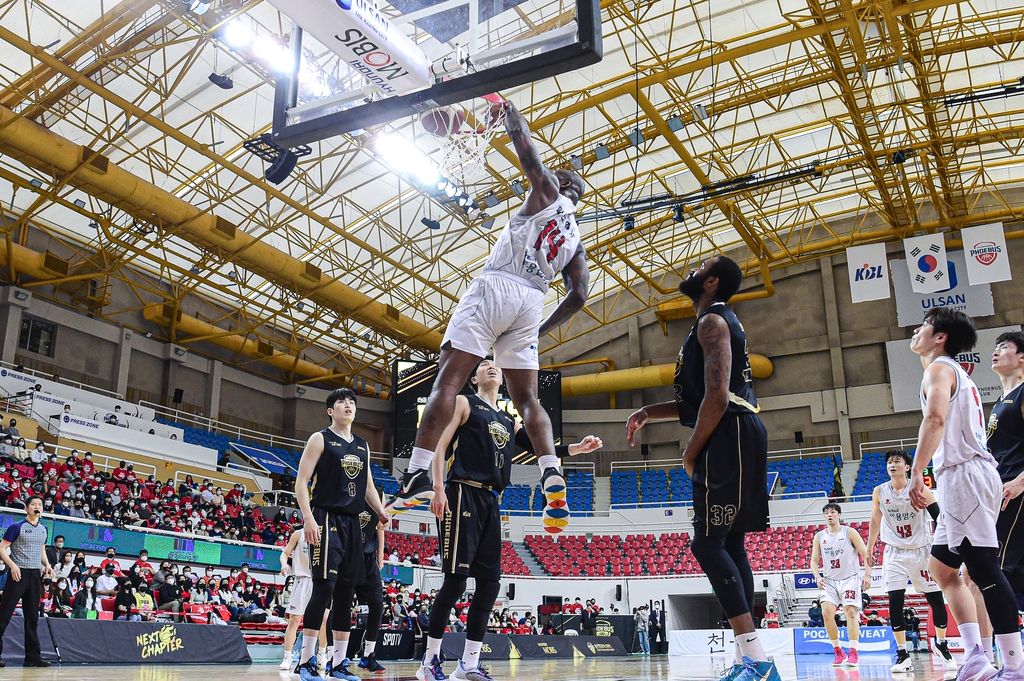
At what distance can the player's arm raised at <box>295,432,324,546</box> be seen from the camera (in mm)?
5656

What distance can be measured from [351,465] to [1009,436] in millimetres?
4338

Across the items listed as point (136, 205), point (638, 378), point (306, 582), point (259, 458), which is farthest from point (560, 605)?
point (306, 582)

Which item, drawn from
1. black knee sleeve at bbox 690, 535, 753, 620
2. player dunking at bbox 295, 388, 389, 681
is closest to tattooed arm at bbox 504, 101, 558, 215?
black knee sleeve at bbox 690, 535, 753, 620

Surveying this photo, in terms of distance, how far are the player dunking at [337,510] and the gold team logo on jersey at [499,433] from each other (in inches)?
35.6

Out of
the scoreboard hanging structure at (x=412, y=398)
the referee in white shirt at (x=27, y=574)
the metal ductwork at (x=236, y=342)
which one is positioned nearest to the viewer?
the referee in white shirt at (x=27, y=574)

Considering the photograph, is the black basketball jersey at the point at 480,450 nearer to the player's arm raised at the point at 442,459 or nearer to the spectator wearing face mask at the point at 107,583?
the player's arm raised at the point at 442,459

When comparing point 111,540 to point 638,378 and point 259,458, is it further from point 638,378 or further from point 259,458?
point 638,378

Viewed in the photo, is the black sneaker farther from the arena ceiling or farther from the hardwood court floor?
the arena ceiling

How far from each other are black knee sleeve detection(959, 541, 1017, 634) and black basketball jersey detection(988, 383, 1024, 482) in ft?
2.66

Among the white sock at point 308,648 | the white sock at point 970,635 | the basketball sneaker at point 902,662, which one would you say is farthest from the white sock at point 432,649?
the basketball sneaker at point 902,662

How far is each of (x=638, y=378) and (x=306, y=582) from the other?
24.1 m

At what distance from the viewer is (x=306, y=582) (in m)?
8.39

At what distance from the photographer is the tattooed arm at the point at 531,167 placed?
14.5 ft

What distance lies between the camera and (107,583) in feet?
44.5
